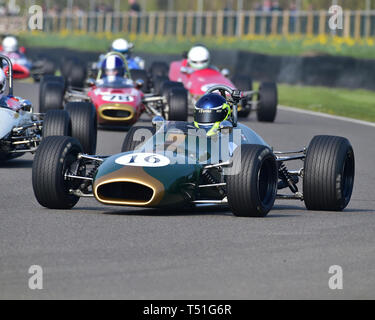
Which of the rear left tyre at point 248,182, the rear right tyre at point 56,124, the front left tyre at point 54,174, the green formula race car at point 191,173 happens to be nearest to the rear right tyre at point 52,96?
the rear right tyre at point 56,124

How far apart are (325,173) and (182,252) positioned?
2.45 metres

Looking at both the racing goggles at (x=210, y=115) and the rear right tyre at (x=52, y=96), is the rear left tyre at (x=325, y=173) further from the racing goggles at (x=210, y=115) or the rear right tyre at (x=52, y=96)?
the rear right tyre at (x=52, y=96)

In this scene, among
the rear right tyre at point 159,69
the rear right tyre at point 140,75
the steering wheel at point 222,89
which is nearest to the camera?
the steering wheel at point 222,89

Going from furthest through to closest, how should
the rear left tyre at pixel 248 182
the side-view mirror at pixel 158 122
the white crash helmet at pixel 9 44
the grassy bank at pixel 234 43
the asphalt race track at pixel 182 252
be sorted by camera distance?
the white crash helmet at pixel 9 44, the grassy bank at pixel 234 43, the side-view mirror at pixel 158 122, the rear left tyre at pixel 248 182, the asphalt race track at pixel 182 252

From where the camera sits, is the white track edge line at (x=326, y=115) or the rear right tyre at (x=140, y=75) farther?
the rear right tyre at (x=140, y=75)

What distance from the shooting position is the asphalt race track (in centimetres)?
663

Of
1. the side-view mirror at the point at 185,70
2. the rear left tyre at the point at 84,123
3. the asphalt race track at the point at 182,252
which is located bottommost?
the side-view mirror at the point at 185,70

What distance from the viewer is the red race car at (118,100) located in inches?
742

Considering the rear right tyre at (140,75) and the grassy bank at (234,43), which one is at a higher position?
the rear right tyre at (140,75)

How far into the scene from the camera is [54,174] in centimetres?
946

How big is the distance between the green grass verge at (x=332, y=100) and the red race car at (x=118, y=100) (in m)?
5.28

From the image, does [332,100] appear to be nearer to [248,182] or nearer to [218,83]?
[218,83]

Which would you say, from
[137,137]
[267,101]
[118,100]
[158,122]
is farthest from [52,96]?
[158,122]
